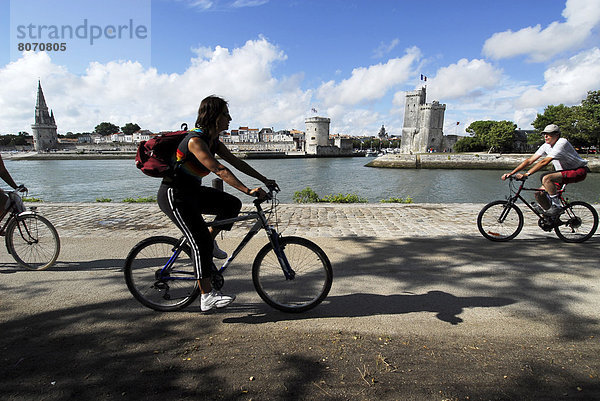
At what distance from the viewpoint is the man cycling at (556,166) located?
5270 mm

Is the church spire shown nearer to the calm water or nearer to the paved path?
the calm water

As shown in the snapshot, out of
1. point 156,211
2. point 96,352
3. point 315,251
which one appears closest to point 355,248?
point 315,251

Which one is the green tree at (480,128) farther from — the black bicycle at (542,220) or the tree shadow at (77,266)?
the tree shadow at (77,266)

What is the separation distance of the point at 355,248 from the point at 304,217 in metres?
3.06

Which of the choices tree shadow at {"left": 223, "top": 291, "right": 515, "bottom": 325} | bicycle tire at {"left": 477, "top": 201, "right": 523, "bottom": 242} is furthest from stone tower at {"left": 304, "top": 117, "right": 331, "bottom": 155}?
tree shadow at {"left": 223, "top": 291, "right": 515, "bottom": 325}

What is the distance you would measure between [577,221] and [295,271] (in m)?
5.12

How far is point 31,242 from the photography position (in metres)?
4.38

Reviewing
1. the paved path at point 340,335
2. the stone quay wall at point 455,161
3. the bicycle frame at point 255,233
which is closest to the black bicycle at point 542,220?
the paved path at point 340,335

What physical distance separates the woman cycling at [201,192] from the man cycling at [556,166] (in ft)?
15.0

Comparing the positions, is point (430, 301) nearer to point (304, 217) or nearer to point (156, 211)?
point (304, 217)

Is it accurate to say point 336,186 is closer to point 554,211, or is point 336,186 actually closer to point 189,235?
point 554,211

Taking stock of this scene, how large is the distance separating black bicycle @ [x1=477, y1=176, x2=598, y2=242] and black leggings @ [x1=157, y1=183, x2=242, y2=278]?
15.2ft

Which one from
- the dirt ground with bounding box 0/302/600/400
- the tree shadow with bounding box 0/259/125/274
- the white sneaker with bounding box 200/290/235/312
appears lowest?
the tree shadow with bounding box 0/259/125/274

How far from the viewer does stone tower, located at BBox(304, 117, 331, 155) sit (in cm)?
11106
